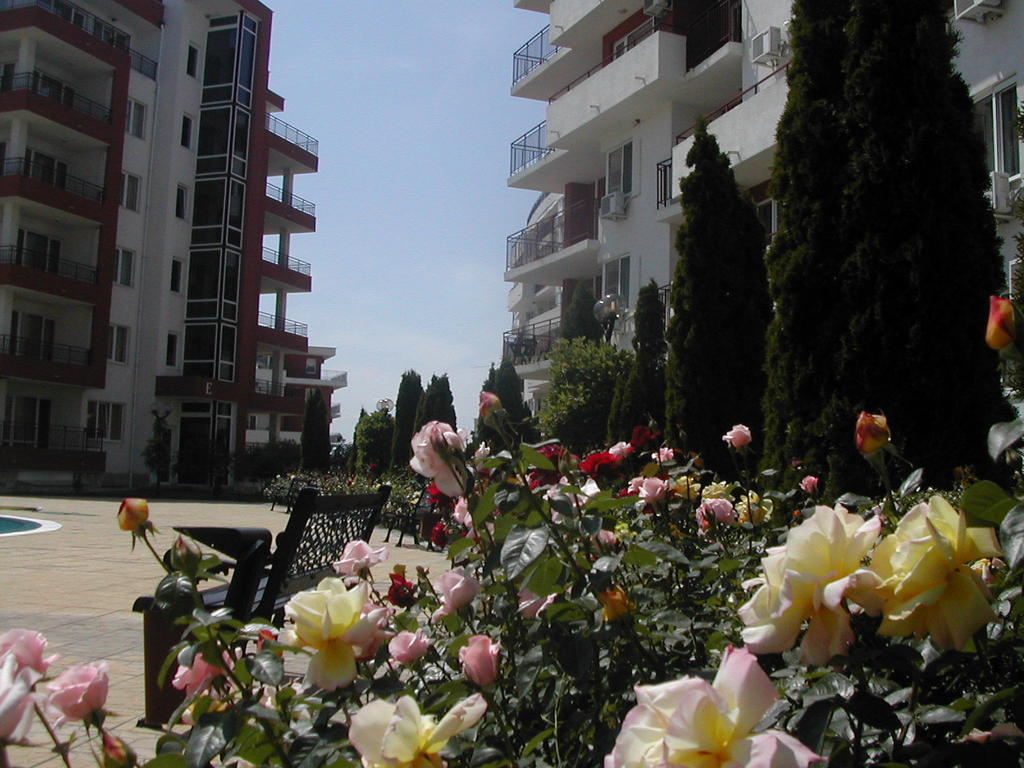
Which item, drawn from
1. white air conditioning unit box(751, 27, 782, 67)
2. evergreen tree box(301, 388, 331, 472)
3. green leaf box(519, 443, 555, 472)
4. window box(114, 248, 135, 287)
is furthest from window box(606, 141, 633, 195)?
window box(114, 248, 135, 287)

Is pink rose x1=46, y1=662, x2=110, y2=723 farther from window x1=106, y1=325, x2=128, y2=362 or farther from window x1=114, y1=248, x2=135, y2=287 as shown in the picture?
window x1=114, y1=248, x2=135, y2=287

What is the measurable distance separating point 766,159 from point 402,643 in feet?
48.6

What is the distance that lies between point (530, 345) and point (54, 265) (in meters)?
16.7

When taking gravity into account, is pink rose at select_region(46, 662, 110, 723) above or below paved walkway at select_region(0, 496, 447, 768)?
above

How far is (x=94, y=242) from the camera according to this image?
105 ft

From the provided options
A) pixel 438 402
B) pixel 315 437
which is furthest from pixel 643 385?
pixel 315 437

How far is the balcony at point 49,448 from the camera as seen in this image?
2816 cm

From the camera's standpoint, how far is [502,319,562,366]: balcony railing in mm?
25636

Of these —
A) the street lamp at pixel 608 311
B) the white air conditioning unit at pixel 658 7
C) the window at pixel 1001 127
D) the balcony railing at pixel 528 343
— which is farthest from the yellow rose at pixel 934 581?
the balcony railing at pixel 528 343

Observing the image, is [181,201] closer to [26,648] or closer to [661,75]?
[661,75]

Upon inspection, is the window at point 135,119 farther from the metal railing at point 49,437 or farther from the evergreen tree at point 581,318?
the evergreen tree at point 581,318

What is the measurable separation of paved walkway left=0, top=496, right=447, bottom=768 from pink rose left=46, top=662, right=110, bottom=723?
0.27ft

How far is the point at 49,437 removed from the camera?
3044 centimetres

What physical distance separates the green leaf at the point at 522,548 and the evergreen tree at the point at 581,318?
21207mm
